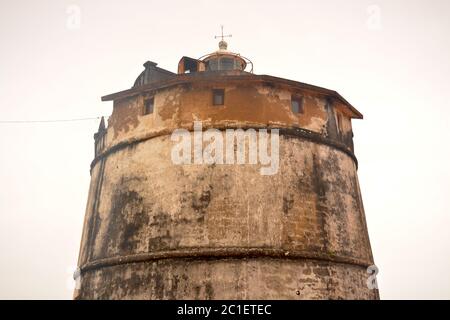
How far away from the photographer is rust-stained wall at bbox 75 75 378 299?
29.8 feet

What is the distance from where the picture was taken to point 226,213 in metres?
9.46

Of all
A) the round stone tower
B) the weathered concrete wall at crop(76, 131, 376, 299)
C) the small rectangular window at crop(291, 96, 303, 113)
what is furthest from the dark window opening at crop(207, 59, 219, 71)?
the weathered concrete wall at crop(76, 131, 376, 299)

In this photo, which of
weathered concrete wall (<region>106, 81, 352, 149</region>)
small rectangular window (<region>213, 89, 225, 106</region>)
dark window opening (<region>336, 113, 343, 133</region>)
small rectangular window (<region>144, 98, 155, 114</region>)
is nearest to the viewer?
weathered concrete wall (<region>106, 81, 352, 149</region>)

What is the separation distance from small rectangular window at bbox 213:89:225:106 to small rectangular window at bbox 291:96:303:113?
1.67 m

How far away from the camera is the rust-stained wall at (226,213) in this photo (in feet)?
29.8

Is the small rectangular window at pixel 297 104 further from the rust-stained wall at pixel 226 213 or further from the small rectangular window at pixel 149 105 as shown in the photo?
the small rectangular window at pixel 149 105

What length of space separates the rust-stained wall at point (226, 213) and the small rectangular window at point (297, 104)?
14 cm

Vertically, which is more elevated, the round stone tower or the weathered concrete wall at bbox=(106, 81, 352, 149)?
the weathered concrete wall at bbox=(106, 81, 352, 149)

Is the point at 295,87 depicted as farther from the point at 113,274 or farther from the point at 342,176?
the point at 113,274

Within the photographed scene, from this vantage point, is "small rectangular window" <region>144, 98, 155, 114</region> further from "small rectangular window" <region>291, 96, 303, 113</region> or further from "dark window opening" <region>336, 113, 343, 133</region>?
"dark window opening" <region>336, 113, 343, 133</region>

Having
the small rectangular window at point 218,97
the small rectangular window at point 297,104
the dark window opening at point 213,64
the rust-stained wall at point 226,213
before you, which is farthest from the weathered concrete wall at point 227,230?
the dark window opening at point 213,64

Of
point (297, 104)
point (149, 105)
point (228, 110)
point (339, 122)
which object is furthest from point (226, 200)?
point (339, 122)

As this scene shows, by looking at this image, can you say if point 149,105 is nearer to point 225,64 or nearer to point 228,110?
point 228,110
